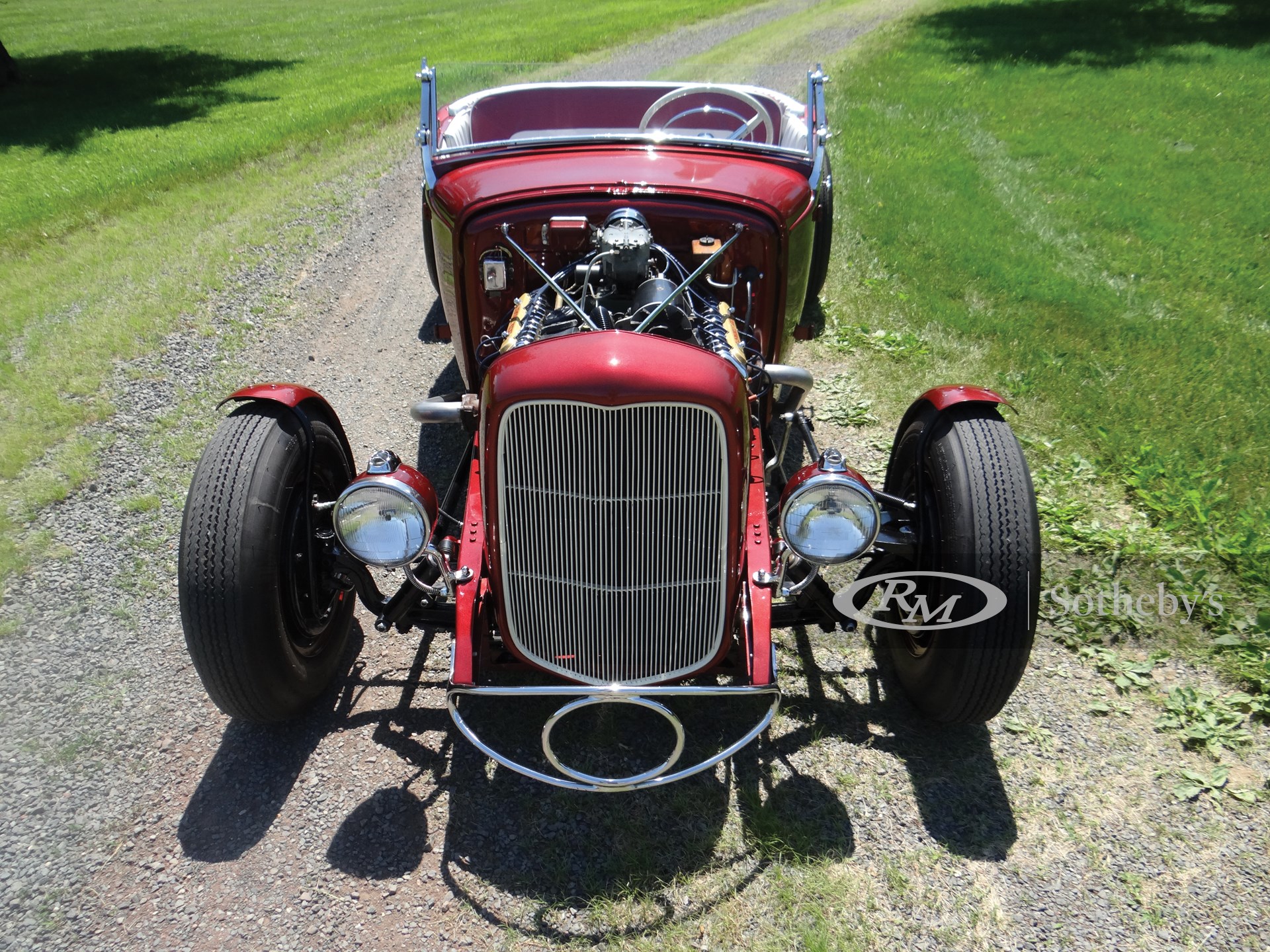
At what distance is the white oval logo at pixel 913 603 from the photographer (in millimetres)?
2730

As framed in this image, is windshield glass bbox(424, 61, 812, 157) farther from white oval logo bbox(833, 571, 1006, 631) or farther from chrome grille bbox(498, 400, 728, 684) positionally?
chrome grille bbox(498, 400, 728, 684)

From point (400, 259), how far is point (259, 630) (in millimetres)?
5054

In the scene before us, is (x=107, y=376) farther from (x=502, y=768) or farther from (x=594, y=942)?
(x=594, y=942)

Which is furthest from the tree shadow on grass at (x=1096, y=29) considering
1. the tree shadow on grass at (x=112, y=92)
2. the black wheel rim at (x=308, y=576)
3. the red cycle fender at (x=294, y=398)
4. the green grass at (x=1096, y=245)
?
the black wheel rim at (x=308, y=576)

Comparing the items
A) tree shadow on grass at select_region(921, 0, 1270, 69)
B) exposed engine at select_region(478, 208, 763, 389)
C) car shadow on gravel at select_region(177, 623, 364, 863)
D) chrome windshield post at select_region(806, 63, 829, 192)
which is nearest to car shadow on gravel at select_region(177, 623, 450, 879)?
car shadow on gravel at select_region(177, 623, 364, 863)

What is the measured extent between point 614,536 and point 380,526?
2.31ft

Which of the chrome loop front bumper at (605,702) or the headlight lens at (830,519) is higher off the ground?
the headlight lens at (830,519)

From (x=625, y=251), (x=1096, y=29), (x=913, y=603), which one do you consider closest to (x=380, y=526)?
(x=625, y=251)

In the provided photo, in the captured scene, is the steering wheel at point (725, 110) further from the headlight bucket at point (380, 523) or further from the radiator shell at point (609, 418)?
the headlight bucket at point (380, 523)

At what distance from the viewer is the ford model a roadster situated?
8.04 ft

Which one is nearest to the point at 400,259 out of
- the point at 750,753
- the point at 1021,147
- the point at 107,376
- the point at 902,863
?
the point at 107,376

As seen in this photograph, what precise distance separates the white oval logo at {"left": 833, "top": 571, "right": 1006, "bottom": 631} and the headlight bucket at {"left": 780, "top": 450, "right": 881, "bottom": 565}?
368 mm

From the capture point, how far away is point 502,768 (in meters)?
2.92

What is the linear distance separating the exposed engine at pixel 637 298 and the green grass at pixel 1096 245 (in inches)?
86.8
